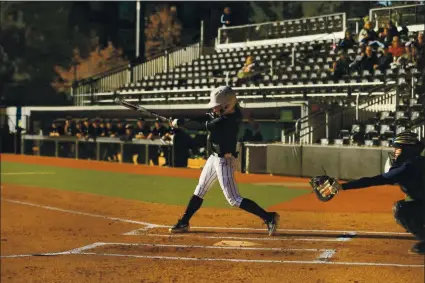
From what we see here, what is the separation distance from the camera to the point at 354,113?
35.5 feet

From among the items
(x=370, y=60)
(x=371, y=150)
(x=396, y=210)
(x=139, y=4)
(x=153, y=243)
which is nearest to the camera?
(x=396, y=210)

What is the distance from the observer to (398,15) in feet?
58.1

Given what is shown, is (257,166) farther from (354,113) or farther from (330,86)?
(330,86)

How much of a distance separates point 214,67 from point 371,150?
14.6ft

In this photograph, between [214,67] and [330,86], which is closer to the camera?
[214,67]

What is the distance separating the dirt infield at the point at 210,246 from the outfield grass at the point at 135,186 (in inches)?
27.5

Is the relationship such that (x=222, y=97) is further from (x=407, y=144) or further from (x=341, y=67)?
(x=341, y=67)

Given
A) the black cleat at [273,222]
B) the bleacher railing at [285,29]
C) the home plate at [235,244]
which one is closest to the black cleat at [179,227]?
the home plate at [235,244]

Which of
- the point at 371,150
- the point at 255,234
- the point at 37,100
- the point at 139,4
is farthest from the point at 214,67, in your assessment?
the point at 37,100

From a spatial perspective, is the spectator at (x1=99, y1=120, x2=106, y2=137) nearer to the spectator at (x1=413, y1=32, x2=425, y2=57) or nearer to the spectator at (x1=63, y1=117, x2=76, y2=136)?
the spectator at (x1=63, y1=117, x2=76, y2=136)

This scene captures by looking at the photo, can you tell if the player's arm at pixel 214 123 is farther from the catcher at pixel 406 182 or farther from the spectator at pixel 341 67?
the spectator at pixel 341 67

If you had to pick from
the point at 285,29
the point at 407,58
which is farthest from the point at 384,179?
the point at 285,29

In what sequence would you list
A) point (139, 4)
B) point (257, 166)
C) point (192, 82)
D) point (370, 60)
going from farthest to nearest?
point (370, 60) → point (192, 82) → point (257, 166) → point (139, 4)

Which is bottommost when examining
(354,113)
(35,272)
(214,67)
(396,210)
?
(35,272)
